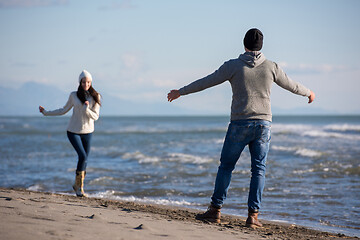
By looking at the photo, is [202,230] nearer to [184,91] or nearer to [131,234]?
[131,234]

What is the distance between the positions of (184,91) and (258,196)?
1414 mm

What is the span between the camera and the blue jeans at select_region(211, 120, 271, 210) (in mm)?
4918

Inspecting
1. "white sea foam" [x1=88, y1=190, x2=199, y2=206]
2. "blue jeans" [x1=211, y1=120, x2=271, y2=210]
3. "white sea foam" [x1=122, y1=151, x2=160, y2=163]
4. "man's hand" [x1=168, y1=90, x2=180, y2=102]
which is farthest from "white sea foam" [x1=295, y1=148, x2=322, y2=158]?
"man's hand" [x1=168, y1=90, x2=180, y2=102]

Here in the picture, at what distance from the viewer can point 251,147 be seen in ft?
16.6

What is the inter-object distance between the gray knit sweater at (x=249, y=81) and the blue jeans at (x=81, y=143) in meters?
2.77

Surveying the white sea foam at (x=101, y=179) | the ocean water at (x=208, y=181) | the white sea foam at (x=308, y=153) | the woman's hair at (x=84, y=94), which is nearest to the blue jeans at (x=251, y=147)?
the ocean water at (x=208, y=181)

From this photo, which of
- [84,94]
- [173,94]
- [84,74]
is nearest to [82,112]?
[84,94]

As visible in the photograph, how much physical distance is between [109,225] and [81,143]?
3.11 meters

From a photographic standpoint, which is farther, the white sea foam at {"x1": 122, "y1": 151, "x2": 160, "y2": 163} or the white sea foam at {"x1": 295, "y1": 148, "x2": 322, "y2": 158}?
the white sea foam at {"x1": 295, "y1": 148, "x2": 322, "y2": 158}

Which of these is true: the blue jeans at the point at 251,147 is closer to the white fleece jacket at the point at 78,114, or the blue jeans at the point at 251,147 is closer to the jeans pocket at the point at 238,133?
the jeans pocket at the point at 238,133

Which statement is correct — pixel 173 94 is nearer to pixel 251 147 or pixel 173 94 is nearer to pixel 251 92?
pixel 251 92

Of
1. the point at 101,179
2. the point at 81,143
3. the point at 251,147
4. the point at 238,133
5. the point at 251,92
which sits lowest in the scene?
the point at 101,179

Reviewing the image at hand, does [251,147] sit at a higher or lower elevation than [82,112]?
lower

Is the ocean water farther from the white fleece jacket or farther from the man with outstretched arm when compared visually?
the man with outstretched arm
